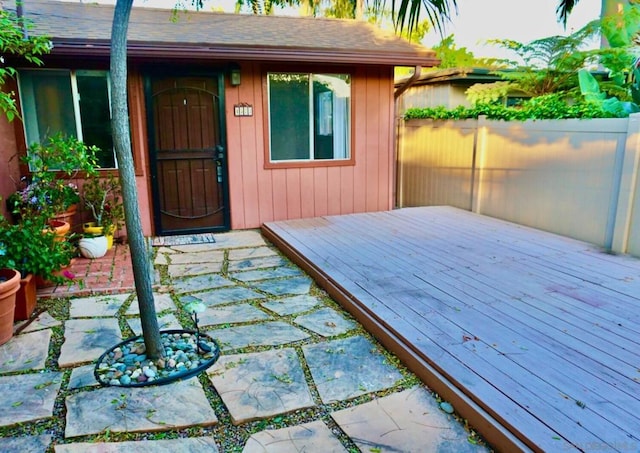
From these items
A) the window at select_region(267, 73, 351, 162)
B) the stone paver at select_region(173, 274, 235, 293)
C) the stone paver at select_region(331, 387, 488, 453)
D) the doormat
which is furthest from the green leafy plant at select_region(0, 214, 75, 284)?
the window at select_region(267, 73, 351, 162)

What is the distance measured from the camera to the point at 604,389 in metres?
2.19

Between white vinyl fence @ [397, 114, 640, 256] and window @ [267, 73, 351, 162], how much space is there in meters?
1.63

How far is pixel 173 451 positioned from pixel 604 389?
202 cm

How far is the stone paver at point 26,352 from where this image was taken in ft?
8.79

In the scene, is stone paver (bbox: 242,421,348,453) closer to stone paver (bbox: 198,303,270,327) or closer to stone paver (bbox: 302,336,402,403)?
stone paver (bbox: 302,336,402,403)

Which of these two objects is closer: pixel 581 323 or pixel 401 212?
pixel 581 323

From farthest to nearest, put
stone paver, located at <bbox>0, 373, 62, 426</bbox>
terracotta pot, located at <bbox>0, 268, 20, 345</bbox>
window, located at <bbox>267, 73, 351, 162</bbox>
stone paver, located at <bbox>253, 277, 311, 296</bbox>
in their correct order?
window, located at <bbox>267, 73, 351, 162</bbox>, stone paver, located at <bbox>253, 277, 311, 296</bbox>, terracotta pot, located at <bbox>0, 268, 20, 345</bbox>, stone paver, located at <bbox>0, 373, 62, 426</bbox>

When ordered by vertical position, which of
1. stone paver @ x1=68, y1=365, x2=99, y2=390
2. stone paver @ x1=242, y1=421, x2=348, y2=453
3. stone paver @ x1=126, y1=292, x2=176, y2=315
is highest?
stone paver @ x1=68, y1=365, x2=99, y2=390

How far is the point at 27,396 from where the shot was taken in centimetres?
237

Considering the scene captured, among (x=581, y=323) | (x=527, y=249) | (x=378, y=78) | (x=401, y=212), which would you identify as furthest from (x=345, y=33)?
(x=581, y=323)

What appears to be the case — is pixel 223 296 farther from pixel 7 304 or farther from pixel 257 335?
pixel 7 304

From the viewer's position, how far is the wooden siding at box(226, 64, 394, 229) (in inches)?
234

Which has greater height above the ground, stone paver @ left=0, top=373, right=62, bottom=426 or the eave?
the eave

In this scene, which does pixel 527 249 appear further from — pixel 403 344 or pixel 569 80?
pixel 569 80
